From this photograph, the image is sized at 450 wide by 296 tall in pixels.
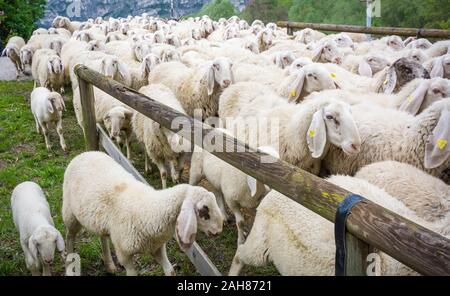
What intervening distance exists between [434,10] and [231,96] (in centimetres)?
853

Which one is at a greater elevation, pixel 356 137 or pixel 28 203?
pixel 356 137

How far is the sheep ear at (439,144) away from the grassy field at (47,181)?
1640 mm

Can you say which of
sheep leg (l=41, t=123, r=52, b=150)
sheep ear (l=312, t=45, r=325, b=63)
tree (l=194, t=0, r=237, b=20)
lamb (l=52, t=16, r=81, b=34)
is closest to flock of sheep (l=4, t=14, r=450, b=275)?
sheep leg (l=41, t=123, r=52, b=150)

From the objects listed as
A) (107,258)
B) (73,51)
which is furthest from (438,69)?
(73,51)

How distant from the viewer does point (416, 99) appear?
3945mm

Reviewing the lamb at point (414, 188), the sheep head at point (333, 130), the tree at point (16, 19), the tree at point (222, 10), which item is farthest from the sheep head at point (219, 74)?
the tree at point (222, 10)

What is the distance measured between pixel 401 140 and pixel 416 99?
0.68 metres

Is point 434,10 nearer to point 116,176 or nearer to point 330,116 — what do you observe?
point 330,116

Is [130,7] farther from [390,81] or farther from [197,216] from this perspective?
[197,216]

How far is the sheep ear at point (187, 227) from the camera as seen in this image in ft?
7.48

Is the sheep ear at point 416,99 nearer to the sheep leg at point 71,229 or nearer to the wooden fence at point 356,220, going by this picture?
the wooden fence at point 356,220

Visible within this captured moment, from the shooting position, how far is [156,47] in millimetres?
8766
